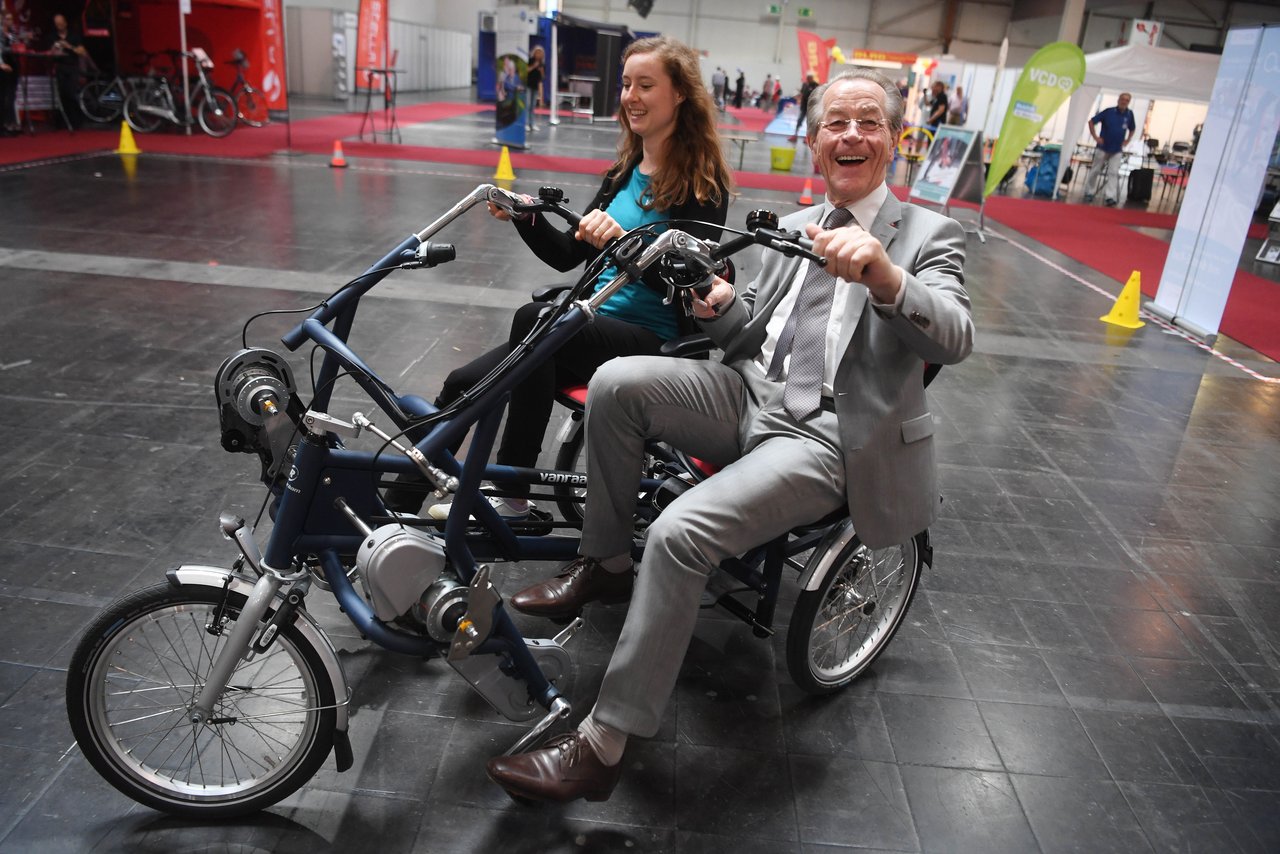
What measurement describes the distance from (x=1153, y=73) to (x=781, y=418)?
13.7 metres

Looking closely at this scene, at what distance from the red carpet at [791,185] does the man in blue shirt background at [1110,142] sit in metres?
0.76

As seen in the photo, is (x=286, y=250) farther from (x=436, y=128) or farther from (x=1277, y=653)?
(x=436, y=128)

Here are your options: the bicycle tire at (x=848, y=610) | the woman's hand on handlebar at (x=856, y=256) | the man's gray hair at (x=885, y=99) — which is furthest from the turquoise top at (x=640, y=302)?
the woman's hand on handlebar at (x=856, y=256)

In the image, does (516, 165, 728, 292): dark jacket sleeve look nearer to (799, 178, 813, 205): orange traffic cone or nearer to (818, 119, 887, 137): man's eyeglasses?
(818, 119, 887, 137): man's eyeglasses

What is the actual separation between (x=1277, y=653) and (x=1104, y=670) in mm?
584

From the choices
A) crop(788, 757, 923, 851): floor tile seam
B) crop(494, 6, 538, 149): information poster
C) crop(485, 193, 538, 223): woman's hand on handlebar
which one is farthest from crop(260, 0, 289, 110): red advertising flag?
crop(788, 757, 923, 851): floor tile seam

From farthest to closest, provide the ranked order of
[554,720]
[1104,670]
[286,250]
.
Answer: [286,250]
[1104,670]
[554,720]

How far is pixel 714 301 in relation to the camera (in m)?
2.14

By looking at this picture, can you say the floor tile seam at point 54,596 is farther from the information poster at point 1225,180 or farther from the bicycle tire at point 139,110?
the bicycle tire at point 139,110

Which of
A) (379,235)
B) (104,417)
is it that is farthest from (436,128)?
(104,417)

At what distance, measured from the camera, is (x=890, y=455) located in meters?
2.00

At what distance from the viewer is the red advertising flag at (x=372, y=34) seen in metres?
17.2

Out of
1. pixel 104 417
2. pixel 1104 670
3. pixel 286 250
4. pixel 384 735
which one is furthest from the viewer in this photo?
pixel 286 250

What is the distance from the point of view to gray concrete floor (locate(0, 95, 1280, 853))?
1.88 m
